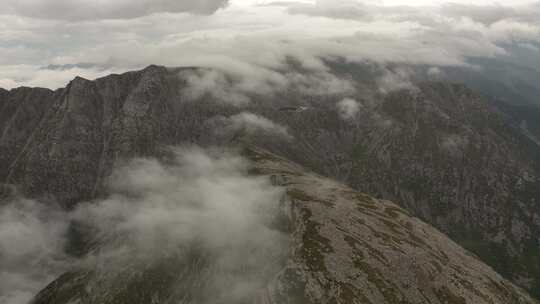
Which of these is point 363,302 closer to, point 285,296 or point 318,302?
point 318,302

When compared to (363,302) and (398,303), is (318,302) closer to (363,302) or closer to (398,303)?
(363,302)

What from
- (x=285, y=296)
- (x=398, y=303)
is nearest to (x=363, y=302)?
(x=398, y=303)

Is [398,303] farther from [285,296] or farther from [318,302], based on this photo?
[285,296]

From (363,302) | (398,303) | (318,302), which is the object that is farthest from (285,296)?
(398,303)

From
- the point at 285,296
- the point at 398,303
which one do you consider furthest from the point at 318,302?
the point at 398,303
